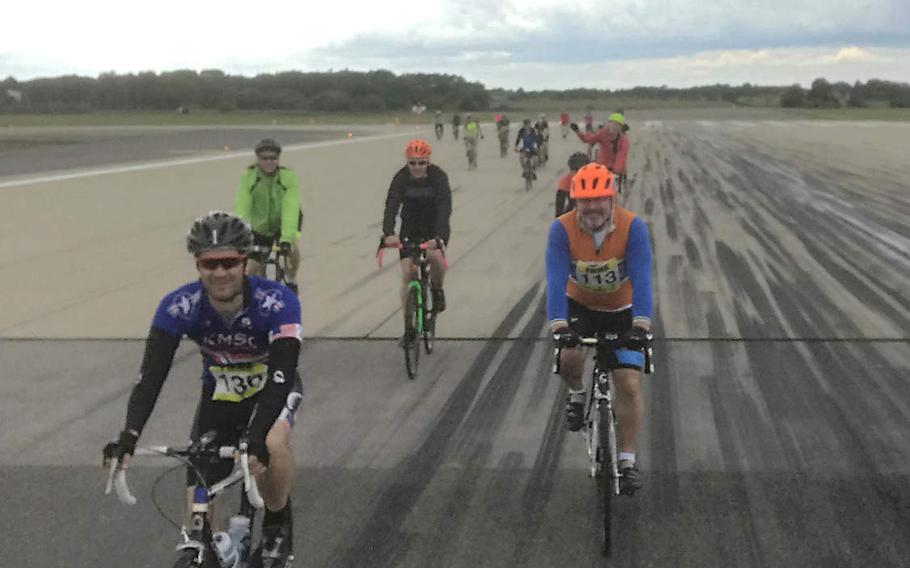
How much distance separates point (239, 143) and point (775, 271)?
46.1 metres

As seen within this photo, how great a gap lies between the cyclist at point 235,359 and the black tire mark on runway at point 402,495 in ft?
2.40

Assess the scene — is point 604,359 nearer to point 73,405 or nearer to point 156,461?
point 156,461

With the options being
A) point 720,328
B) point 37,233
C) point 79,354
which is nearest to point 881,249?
point 720,328

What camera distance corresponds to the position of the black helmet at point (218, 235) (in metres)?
3.51

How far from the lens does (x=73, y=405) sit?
7344 millimetres

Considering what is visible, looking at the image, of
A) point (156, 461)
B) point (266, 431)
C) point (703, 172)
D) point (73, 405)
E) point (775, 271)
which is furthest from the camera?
point (703, 172)

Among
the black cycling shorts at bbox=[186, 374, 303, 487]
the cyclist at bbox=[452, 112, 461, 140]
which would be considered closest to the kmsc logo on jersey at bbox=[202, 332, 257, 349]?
the black cycling shorts at bbox=[186, 374, 303, 487]

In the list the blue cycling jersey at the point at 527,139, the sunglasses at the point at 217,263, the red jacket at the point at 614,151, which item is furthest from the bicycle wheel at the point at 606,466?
the blue cycling jersey at the point at 527,139

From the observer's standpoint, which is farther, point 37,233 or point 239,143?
point 239,143

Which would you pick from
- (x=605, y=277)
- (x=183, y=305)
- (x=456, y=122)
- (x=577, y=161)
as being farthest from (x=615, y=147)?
(x=456, y=122)

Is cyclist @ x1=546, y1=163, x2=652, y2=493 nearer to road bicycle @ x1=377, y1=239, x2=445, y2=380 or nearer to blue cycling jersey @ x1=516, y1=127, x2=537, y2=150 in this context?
road bicycle @ x1=377, y1=239, x2=445, y2=380

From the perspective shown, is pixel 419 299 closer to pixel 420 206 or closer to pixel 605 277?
pixel 420 206

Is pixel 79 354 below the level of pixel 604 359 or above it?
below

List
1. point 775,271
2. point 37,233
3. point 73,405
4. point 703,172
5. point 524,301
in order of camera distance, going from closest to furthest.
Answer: point 73,405
point 524,301
point 775,271
point 37,233
point 703,172
